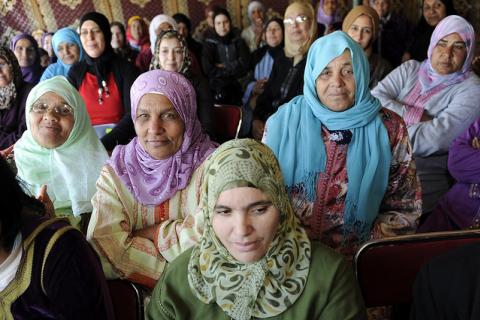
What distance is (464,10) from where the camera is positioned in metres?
5.13

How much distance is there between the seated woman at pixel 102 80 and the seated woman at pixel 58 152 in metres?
1.03

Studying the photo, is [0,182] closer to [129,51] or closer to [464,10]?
[129,51]

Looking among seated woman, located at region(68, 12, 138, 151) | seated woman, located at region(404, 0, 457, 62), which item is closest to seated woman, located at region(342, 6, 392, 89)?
seated woman, located at region(404, 0, 457, 62)

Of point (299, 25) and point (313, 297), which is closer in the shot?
point (313, 297)

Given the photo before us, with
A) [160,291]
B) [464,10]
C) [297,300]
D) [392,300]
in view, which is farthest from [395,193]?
[464,10]

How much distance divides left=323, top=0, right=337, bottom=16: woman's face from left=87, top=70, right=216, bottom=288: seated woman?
344cm

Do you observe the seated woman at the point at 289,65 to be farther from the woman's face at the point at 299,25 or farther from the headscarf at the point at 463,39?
the headscarf at the point at 463,39

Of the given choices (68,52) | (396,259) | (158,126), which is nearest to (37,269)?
(158,126)

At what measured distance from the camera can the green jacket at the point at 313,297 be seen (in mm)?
1034

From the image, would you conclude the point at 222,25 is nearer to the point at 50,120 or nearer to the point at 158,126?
the point at 50,120

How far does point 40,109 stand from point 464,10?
5.20 meters

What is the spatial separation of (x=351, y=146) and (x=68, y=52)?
277cm

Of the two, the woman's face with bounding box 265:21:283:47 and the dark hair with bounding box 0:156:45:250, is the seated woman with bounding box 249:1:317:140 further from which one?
the dark hair with bounding box 0:156:45:250

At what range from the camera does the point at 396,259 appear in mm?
1236
